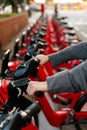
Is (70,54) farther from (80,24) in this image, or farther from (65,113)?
(80,24)

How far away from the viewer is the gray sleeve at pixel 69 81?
2.57 m

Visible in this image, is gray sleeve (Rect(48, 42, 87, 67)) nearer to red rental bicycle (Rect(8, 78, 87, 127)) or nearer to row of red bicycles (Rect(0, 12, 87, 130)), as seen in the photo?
row of red bicycles (Rect(0, 12, 87, 130))

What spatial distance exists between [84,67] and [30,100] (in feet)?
2.80

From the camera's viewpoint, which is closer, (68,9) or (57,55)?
(57,55)

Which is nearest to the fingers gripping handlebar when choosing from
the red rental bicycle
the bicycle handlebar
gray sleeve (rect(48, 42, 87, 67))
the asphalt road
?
the bicycle handlebar

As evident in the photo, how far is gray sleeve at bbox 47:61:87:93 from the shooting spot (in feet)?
8.45

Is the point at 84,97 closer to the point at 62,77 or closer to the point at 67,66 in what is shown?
the point at 62,77

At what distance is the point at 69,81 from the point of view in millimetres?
2578

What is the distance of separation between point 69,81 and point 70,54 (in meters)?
1.59

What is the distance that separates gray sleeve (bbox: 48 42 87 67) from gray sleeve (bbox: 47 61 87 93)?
1.44 metres

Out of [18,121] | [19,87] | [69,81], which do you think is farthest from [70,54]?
[18,121]

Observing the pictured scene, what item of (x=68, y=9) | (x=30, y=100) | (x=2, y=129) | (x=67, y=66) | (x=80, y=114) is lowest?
(x=68, y=9)

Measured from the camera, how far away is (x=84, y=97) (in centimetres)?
481

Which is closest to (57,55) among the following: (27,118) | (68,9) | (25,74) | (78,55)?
(78,55)
